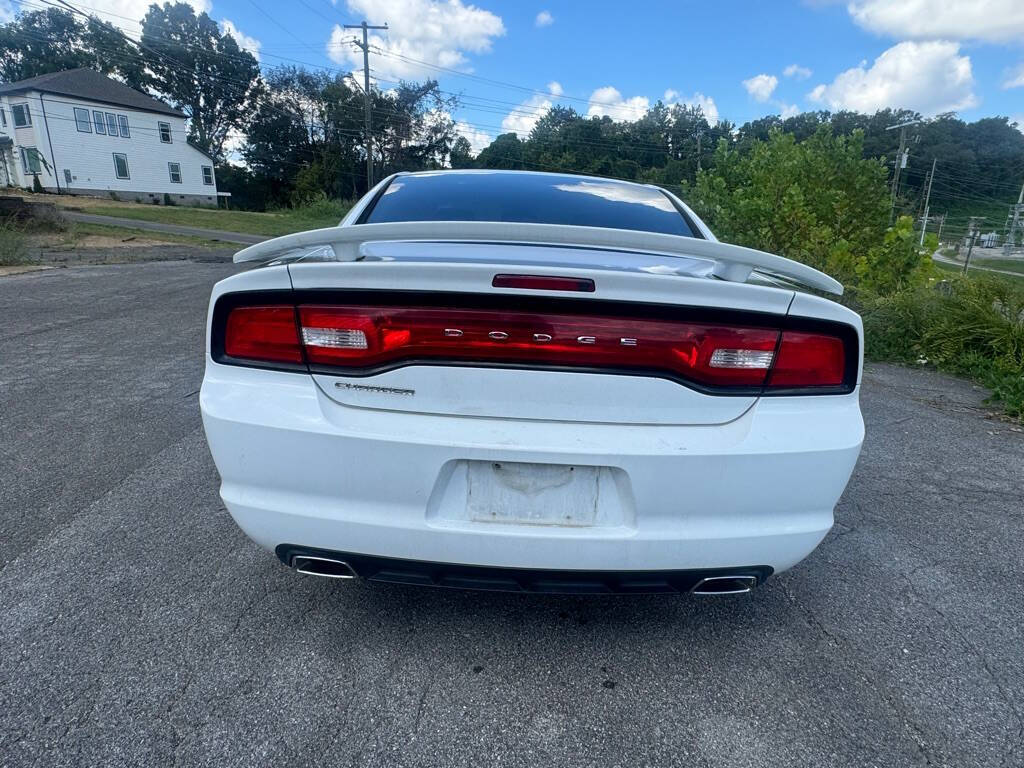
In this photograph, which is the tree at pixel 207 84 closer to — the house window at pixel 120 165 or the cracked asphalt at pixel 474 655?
the house window at pixel 120 165

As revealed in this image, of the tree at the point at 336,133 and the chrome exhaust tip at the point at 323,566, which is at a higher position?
the tree at the point at 336,133

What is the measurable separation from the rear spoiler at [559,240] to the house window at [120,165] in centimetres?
4958

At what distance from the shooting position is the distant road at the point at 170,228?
69.6ft

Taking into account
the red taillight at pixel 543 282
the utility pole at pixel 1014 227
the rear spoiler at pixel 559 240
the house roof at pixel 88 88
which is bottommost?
the utility pole at pixel 1014 227

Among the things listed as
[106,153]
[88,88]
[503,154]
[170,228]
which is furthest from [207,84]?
[170,228]

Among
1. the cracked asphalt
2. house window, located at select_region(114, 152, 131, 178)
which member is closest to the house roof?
house window, located at select_region(114, 152, 131, 178)

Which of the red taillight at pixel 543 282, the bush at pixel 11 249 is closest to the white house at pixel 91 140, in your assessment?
the bush at pixel 11 249

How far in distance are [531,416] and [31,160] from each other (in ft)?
163

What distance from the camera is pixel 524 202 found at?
2.69 m

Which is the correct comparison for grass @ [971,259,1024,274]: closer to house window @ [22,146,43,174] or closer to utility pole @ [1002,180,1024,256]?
utility pole @ [1002,180,1024,256]

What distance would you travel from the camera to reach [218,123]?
187ft

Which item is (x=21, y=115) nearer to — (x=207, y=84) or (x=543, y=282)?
(x=207, y=84)

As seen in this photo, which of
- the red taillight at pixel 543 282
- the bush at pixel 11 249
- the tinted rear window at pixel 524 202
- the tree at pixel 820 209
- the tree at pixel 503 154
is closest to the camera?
the red taillight at pixel 543 282

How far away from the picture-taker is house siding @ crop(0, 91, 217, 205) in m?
37.3
